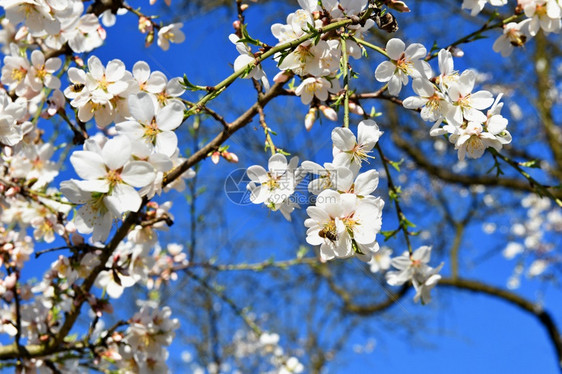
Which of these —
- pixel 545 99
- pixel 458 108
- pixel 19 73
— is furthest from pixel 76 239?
pixel 545 99

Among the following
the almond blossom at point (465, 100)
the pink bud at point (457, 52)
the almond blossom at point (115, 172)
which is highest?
the almond blossom at point (115, 172)

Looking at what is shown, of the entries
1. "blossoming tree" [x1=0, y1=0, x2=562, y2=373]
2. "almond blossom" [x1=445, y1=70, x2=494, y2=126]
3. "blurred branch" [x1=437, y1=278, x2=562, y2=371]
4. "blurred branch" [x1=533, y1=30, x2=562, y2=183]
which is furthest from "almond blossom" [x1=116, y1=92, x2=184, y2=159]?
"blurred branch" [x1=533, y1=30, x2=562, y2=183]

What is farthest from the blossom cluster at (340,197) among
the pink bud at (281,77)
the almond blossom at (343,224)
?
the pink bud at (281,77)

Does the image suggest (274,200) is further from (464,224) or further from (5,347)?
(464,224)

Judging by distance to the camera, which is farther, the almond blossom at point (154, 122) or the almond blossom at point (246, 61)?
the almond blossom at point (246, 61)

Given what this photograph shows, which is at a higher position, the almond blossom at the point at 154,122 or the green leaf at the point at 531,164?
the almond blossom at the point at 154,122

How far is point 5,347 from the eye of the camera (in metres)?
1.74

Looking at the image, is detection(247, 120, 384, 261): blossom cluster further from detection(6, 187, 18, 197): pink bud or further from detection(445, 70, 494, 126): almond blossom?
detection(6, 187, 18, 197): pink bud

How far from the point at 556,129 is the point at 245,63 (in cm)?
588

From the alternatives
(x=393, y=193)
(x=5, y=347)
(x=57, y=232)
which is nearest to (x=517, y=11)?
(x=393, y=193)

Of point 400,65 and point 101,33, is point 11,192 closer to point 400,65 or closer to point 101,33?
point 101,33

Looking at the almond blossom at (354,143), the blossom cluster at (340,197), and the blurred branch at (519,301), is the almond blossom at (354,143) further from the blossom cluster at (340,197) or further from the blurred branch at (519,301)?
the blurred branch at (519,301)

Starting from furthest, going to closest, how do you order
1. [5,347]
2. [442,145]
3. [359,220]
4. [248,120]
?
[442,145]
[5,347]
[248,120]
[359,220]

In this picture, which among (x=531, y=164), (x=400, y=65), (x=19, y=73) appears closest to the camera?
(x=400, y=65)
